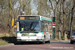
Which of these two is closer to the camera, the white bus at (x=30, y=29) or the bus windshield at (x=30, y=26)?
the white bus at (x=30, y=29)

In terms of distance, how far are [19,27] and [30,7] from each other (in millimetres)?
26378

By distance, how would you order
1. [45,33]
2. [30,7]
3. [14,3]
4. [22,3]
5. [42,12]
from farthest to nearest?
1. [42,12]
2. [30,7]
3. [14,3]
4. [22,3]
5. [45,33]

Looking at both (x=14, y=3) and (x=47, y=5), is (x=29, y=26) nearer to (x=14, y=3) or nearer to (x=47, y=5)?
(x=14, y=3)

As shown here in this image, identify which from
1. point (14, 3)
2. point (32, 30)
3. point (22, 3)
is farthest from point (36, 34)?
point (14, 3)

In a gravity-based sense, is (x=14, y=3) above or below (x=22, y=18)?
above

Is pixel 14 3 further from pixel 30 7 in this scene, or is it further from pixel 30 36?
pixel 30 36

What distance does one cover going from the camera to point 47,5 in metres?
45.3

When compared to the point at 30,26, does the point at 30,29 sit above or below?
below

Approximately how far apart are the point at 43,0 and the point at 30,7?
18.4 ft

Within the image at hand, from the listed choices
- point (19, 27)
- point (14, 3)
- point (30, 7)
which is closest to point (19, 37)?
point (19, 27)

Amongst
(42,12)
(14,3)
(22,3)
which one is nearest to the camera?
(22,3)

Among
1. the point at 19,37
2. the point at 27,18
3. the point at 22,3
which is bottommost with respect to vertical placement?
the point at 19,37

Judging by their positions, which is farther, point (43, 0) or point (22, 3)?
point (43, 0)

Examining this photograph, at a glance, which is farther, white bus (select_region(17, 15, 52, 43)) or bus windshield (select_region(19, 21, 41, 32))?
bus windshield (select_region(19, 21, 41, 32))
